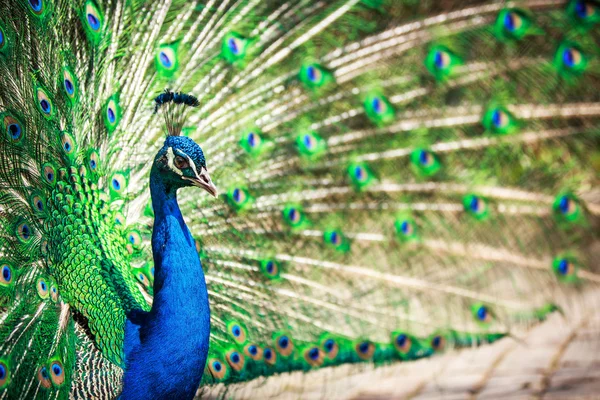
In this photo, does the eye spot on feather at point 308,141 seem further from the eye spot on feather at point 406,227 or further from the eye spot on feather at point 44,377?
the eye spot on feather at point 44,377

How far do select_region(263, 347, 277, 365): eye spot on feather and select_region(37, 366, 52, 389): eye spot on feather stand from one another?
764 mm

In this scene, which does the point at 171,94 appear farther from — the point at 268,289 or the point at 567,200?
the point at 567,200

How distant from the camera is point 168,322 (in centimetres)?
192

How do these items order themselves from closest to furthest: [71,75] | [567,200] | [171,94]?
1. [171,94]
2. [71,75]
3. [567,200]

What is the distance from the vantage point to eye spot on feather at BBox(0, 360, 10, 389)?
198 cm

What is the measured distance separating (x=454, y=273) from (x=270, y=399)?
782 mm

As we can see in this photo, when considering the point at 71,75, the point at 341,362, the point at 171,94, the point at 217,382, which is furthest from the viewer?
the point at 341,362

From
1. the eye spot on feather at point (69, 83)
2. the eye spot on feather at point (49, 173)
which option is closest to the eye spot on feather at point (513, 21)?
the eye spot on feather at point (69, 83)

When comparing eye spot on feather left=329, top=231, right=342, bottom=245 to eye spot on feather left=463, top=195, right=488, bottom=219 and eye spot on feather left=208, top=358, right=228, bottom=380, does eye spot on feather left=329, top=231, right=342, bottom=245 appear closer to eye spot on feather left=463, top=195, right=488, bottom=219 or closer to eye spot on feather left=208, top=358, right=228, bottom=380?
eye spot on feather left=463, top=195, right=488, bottom=219

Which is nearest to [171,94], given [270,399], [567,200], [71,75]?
[71,75]

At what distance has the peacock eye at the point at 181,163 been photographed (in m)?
1.86

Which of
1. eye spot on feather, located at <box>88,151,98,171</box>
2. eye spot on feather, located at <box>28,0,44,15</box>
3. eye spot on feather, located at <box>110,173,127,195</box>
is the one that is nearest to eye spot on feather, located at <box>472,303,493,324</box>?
eye spot on feather, located at <box>110,173,127,195</box>

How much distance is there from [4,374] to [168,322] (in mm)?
433

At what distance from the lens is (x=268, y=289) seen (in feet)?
8.44
